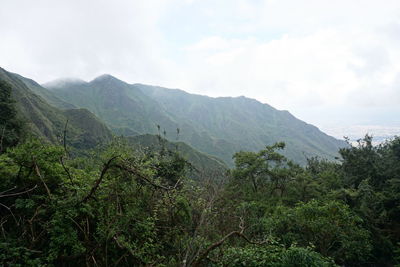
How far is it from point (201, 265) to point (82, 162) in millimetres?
7781

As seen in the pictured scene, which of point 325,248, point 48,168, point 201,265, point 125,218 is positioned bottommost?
point 325,248

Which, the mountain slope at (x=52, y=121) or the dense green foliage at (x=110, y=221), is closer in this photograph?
the dense green foliage at (x=110, y=221)

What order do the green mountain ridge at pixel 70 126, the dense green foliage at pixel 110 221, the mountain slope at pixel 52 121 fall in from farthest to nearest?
the green mountain ridge at pixel 70 126
the mountain slope at pixel 52 121
the dense green foliage at pixel 110 221

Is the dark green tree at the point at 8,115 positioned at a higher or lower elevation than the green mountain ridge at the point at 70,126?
higher

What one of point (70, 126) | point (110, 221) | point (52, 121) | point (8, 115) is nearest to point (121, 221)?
point (110, 221)

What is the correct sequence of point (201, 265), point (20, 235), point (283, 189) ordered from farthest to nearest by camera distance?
point (283, 189), point (201, 265), point (20, 235)

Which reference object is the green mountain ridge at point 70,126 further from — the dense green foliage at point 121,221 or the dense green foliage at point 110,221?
the dense green foliage at point 110,221

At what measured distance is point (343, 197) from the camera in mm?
19281

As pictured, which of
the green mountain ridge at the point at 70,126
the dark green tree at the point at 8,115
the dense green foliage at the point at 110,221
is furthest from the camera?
the green mountain ridge at the point at 70,126

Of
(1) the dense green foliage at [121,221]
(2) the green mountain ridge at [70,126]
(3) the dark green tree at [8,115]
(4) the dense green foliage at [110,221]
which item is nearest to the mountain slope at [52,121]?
(2) the green mountain ridge at [70,126]

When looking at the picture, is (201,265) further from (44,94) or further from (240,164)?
(44,94)

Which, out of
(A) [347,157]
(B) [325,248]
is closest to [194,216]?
(B) [325,248]

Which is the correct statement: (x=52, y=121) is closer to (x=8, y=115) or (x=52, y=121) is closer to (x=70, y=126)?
(x=70, y=126)

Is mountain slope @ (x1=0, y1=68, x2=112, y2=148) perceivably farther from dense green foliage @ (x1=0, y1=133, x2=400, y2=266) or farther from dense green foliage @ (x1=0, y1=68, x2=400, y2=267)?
dense green foliage @ (x1=0, y1=133, x2=400, y2=266)
